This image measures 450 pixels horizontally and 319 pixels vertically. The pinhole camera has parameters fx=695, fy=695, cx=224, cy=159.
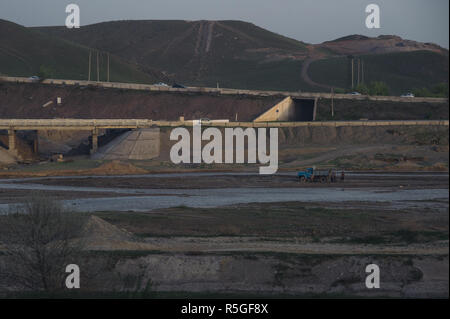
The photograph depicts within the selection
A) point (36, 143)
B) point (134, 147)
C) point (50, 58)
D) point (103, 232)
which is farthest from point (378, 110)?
point (50, 58)

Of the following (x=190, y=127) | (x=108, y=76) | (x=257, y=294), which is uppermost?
(x=108, y=76)

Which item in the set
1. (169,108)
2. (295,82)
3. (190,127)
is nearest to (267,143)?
(190,127)

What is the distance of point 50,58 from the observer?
154m

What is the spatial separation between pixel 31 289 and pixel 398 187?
34.4 meters

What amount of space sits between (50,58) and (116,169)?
95.8m

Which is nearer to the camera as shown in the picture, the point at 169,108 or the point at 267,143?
the point at 267,143

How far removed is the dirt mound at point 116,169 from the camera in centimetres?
6544

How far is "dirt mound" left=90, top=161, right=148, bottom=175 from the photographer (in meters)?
65.4

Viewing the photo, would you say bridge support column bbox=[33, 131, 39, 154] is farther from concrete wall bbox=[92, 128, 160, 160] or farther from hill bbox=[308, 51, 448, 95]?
hill bbox=[308, 51, 448, 95]

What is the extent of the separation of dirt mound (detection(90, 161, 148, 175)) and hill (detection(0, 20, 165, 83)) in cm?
7745

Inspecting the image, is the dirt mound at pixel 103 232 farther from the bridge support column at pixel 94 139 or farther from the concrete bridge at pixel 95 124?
the bridge support column at pixel 94 139

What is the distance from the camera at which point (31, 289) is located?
2338 cm

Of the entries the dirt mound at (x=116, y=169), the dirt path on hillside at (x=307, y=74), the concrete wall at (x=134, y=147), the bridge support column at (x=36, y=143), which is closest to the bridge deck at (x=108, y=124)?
the concrete wall at (x=134, y=147)
